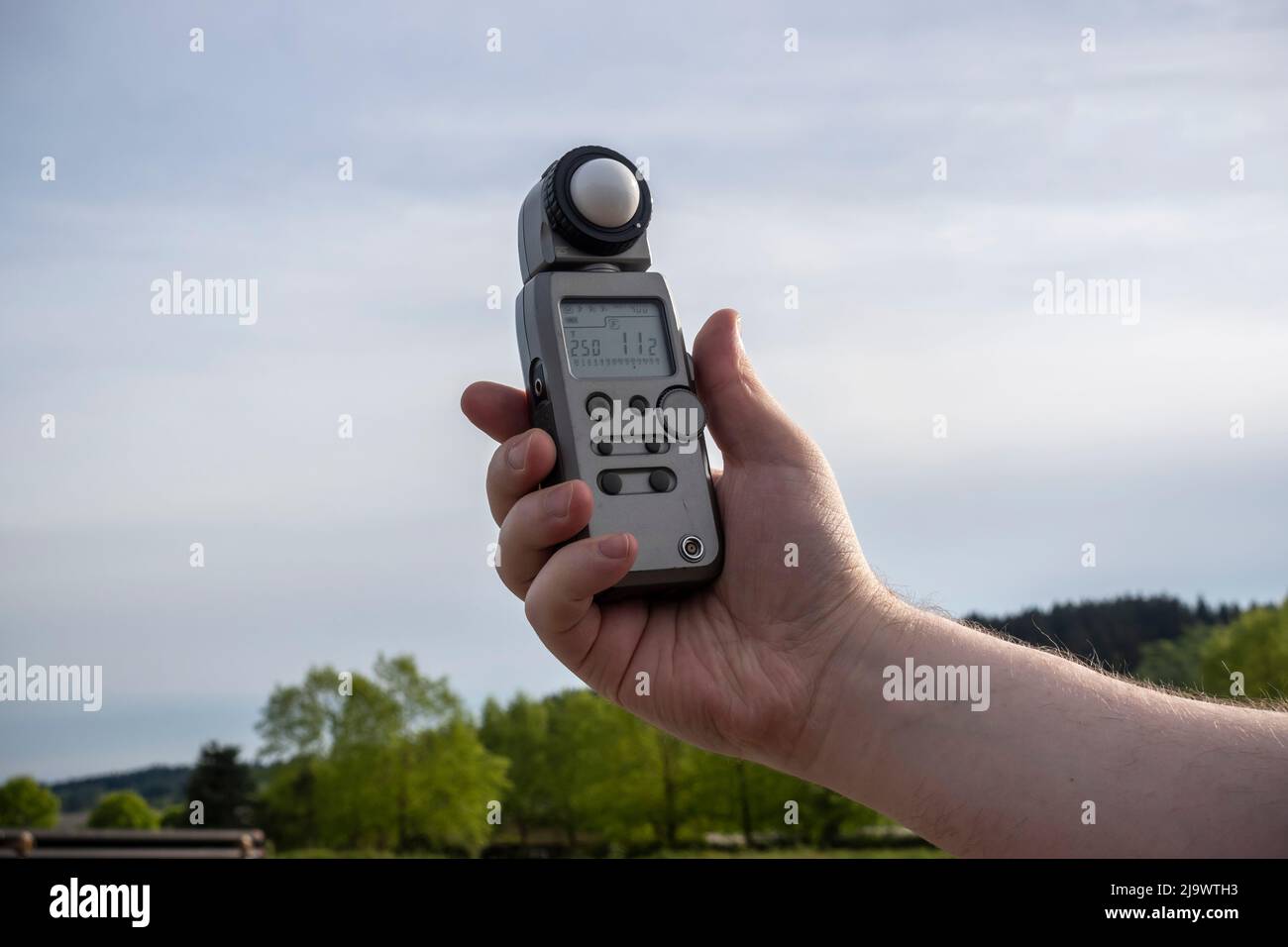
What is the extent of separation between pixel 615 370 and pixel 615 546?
26.9 inches

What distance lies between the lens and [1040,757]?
2707 millimetres

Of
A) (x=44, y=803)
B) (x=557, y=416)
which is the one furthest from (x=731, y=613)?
(x=44, y=803)

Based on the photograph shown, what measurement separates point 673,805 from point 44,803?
17.5m

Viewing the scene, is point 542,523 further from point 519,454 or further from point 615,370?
point 615,370

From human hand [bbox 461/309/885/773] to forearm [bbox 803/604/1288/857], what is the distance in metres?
0.10

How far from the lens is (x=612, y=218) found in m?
3.52

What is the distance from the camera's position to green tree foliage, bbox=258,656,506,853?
31891 millimetres

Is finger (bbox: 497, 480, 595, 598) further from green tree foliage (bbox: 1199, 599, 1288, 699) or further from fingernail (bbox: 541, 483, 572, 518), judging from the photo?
green tree foliage (bbox: 1199, 599, 1288, 699)

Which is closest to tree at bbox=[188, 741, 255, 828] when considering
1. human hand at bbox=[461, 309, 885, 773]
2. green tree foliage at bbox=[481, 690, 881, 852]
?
green tree foliage at bbox=[481, 690, 881, 852]

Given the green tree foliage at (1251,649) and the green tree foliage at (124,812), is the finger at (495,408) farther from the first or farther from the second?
the green tree foliage at (1251,649)

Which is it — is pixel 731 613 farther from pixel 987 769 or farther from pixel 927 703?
pixel 987 769

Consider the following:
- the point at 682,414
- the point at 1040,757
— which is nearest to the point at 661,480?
the point at 682,414

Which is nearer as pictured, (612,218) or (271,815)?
(612,218)

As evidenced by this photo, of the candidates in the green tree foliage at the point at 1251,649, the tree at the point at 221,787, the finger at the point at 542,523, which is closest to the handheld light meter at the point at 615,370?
the finger at the point at 542,523
